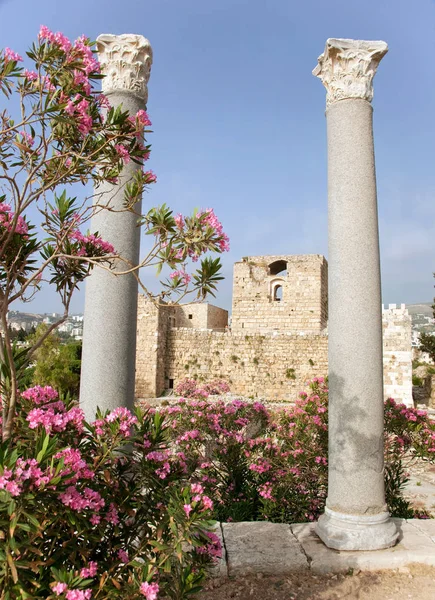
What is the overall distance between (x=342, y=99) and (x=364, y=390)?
2.60 m

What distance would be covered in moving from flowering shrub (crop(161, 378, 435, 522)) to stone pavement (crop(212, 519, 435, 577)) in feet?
2.35

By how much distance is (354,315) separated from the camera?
3.93m

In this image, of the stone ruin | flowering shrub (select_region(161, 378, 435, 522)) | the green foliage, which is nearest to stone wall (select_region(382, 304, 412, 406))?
the stone ruin

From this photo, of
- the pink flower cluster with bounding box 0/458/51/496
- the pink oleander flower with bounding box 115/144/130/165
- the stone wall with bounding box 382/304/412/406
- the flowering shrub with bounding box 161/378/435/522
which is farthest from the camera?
the stone wall with bounding box 382/304/412/406

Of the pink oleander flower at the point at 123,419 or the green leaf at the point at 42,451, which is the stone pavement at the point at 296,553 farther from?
the green leaf at the point at 42,451

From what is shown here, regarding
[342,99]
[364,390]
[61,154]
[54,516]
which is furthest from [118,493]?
[342,99]

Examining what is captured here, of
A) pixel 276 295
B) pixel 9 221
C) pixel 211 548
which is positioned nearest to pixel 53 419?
pixel 211 548

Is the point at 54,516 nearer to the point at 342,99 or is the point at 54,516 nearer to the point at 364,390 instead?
the point at 364,390

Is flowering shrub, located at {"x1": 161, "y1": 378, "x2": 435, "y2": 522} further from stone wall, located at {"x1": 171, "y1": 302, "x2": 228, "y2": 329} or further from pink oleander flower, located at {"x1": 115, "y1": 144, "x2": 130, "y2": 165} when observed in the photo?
stone wall, located at {"x1": 171, "y1": 302, "x2": 228, "y2": 329}

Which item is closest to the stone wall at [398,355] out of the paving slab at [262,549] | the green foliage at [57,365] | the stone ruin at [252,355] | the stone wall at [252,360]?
the stone ruin at [252,355]

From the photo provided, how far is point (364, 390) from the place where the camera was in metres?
3.83

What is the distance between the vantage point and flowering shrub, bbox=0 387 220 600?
1557 millimetres

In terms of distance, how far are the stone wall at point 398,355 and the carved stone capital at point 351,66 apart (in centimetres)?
1174

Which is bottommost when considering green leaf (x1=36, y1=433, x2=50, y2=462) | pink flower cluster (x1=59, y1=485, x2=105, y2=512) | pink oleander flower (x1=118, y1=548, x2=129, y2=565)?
pink oleander flower (x1=118, y1=548, x2=129, y2=565)
